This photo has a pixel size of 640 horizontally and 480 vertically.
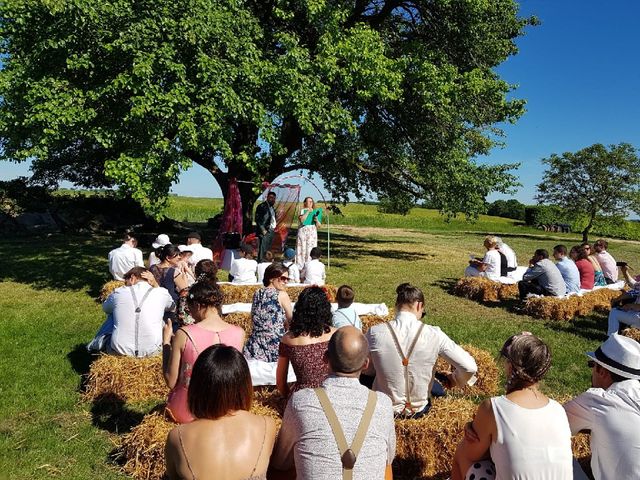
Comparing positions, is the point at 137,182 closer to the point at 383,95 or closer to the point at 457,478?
the point at 383,95

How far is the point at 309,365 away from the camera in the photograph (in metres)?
4.23

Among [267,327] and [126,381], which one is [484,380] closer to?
[267,327]

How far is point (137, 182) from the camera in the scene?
1098 centimetres

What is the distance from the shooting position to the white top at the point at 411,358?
4234 mm

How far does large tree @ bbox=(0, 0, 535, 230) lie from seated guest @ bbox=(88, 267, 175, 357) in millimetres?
5159

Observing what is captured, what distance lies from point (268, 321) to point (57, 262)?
13.0 meters

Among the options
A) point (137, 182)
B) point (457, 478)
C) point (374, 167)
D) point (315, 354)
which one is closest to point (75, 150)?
point (137, 182)

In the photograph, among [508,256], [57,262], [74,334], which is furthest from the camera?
[57,262]

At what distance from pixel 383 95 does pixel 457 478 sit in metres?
12.3

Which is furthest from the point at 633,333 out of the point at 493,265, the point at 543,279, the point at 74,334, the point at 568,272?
the point at 74,334

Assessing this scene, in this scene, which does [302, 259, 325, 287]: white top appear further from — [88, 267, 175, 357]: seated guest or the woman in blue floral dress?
the woman in blue floral dress

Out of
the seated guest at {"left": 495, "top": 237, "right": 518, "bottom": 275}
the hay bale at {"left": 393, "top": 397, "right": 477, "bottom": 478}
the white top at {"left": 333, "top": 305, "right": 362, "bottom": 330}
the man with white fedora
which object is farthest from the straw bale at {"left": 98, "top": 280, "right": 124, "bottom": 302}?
the seated guest at {"left": 495, "top": 237, "right": 518, "bottom": 275}

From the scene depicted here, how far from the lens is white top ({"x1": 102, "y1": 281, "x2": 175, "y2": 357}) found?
6.37m

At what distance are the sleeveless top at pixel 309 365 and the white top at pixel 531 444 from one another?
1685 mm
